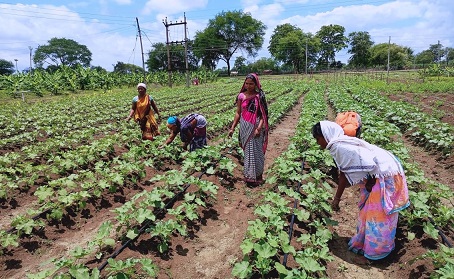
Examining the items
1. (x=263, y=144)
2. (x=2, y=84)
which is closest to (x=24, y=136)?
(x=263, y=144)

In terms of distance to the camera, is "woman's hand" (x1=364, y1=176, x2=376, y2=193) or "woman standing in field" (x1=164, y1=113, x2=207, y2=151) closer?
"woman's hand" (x1=364, y1=176, x2=376, y2=193)

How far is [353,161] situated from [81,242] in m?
3.27

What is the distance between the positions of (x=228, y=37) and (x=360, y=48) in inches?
1137

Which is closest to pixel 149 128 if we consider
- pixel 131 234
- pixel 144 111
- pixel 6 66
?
pixel 144 111

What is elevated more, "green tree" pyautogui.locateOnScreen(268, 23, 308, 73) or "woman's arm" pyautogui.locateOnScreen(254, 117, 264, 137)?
"green tree" pyautogui.locateOnScreen(268, 23, 308, 73)

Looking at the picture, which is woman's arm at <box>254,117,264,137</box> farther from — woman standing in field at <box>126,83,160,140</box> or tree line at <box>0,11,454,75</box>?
tree line at <box>0,11,454,75</box>

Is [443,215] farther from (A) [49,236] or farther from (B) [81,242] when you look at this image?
(A) [49,236]

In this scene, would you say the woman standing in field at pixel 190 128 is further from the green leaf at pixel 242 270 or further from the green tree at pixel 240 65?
the green tree at pixel 240 65

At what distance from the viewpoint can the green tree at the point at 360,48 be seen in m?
68.9

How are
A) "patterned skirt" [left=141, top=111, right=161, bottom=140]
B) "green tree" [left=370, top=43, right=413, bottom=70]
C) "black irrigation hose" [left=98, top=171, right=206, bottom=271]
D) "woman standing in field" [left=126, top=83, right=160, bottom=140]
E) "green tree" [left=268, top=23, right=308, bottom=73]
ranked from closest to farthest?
"black irrigation hose" [left=98, top=171, right=206, bottom=271]
"woman standing in field" [left=126, top=83, right=160, bottom=140]
"patterned skirt" [left=141, top=111, right=161, bottom=140]
"green tree" [left=370, top=43, right=413, bottom=70]
"green tree" [left=268, top=23, right=308, bottom=73]

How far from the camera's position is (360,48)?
69375 mm

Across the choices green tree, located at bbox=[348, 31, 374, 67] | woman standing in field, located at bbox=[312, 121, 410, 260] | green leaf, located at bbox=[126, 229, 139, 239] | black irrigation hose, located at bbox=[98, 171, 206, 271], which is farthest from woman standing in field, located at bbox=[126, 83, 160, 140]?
green tree, located at bbox=[348, 31, 374, 67]

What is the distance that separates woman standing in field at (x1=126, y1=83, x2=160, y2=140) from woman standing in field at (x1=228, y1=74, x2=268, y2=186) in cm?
252

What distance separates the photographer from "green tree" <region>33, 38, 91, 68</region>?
82.8 meters
